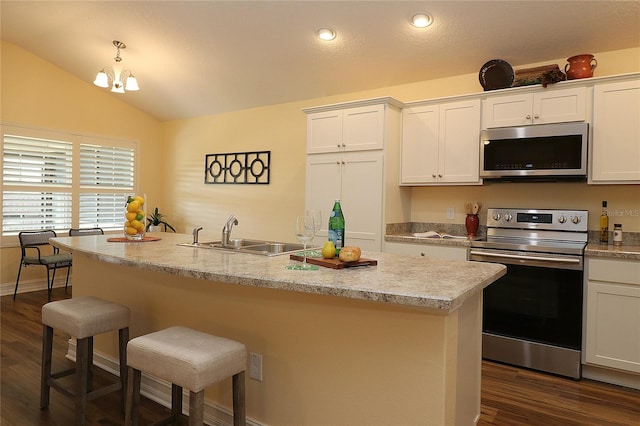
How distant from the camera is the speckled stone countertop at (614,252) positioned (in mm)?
2666

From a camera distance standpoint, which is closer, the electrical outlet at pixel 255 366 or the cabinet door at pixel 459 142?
the electrical outlet at pixel 255 366

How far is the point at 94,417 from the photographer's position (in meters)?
2.26

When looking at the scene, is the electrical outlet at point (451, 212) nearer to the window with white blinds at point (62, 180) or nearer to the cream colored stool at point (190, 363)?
the cream colored stool at point (190, 363)

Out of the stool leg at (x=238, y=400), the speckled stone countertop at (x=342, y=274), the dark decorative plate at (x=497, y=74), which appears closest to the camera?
the speckled stone countertop at (x=342, y=274)

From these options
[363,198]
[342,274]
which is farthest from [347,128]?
[342,274]

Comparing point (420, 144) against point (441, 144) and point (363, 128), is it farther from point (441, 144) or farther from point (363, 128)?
point (363, 128)

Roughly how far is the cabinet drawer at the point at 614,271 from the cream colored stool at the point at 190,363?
2.42 m

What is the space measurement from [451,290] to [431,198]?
2.75 meters

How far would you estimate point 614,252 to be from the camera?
8.91 ft

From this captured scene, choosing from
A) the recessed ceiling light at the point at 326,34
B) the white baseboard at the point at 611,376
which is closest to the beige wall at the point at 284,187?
the recessed ceiling light at the point at 326,34

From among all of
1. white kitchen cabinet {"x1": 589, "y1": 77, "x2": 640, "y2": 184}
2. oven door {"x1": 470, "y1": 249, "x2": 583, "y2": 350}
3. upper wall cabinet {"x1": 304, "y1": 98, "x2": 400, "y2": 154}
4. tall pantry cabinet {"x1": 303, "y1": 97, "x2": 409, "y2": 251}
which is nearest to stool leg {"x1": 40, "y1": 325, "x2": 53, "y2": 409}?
tall pantry cabinet {"x1": 303, "y1": 97, "x2": 409, "y2": 251}

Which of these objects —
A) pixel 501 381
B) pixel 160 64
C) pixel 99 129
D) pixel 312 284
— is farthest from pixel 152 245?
pixel 99 129

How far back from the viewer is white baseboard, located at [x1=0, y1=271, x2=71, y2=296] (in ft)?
16.2

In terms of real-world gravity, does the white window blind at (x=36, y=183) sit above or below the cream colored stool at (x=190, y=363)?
above
